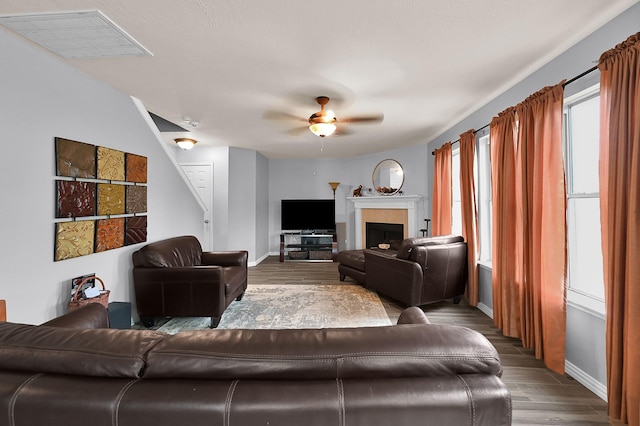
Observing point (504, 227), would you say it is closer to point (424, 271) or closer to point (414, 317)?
point (424, 271)

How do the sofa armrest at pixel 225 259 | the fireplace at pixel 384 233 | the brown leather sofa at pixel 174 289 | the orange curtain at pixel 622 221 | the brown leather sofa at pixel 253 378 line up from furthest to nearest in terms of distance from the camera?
the fireplace at pixel 384 233
the sofa armrest at pixel 225 259
the brown leather sofa at pixel 174 289
the orange curtain at pixel 622 221
the brown leather sofa at pixel 253 378

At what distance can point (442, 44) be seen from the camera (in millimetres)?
2211

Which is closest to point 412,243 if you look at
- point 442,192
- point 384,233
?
point 442,192

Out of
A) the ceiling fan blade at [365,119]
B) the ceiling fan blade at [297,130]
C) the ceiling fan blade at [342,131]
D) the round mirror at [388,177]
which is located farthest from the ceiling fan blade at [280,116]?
the round mirror at [388,177]

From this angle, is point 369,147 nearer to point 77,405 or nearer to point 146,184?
point 146,184

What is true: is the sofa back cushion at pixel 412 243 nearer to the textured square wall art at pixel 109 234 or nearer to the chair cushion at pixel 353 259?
the chair cushion at pixel 353 259

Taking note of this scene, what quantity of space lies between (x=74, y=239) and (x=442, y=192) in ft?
15.2

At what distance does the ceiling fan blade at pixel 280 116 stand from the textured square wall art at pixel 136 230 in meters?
1.95

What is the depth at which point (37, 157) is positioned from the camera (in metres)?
2.21

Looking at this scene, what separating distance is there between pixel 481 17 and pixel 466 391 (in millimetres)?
2151

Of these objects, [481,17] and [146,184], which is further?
[146,184]

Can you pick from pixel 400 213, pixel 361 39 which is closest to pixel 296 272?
pixel 400 213

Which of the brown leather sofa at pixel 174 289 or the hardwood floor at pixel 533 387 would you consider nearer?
the hardwood floor at pixel 533 387

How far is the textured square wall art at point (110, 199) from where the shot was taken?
2.74m
